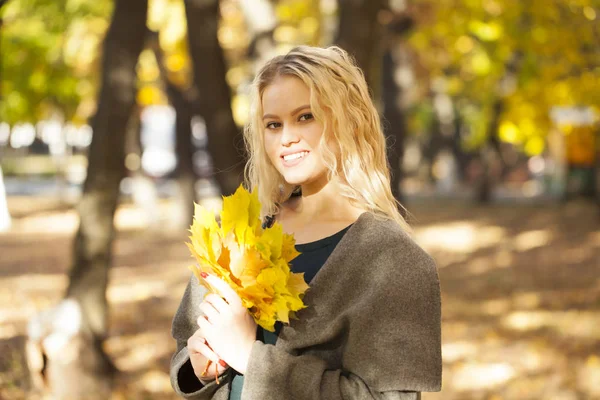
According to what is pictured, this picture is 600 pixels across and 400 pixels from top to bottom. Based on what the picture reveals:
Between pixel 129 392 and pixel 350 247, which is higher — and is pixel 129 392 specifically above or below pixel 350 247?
below

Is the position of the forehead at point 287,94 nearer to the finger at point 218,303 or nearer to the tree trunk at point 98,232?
the finger at point 218,303

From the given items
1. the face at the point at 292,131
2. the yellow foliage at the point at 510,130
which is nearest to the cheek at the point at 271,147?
the face at the point at 292,131

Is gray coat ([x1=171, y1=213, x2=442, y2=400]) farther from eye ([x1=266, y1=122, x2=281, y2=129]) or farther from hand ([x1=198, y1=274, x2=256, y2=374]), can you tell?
eye ([x1=266, y1=122, x2=281, y2=129])

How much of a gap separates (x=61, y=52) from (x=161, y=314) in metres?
12.1

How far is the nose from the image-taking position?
241 cm

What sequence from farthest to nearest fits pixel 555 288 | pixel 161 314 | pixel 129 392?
pixel 555 288, pixel 161 314, pixel 129 392

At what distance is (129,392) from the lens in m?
7.73

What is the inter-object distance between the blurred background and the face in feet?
2.74

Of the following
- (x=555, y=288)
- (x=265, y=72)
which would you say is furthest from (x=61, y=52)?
(x=265, y=72)

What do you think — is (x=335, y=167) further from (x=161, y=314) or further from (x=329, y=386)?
(x=161, y=314)

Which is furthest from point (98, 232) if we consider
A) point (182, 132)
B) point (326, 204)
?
point (182, 132)

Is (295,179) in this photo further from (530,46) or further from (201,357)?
(530,46)

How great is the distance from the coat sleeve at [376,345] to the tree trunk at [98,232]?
515 centimetres

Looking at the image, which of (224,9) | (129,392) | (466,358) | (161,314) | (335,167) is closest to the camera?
(335,167)
